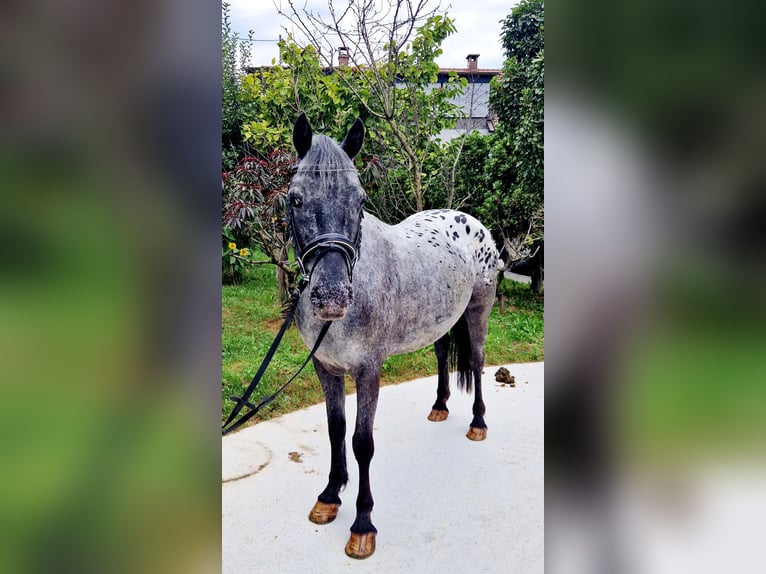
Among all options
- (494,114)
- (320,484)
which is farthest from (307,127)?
(494,114)

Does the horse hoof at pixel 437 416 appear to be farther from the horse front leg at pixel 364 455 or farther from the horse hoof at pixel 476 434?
the horse front leg at pixel 364 455

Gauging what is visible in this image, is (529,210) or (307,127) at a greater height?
(307,127)

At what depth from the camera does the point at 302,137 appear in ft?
7.37

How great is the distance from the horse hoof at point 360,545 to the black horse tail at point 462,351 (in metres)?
1.80

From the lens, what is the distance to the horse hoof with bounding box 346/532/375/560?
253 centimetres

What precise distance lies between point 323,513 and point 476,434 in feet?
5.00

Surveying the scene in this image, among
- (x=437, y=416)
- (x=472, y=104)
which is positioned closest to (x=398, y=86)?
(x=472, y=104)
